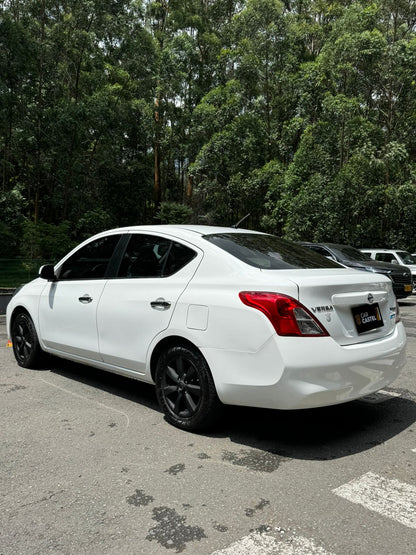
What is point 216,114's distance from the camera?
2831 centimetres

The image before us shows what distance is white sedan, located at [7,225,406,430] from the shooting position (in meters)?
3.37

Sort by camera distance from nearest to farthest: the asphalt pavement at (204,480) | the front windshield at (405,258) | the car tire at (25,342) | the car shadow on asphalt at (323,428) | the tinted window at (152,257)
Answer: the asphalt pavement at (204,480)
the car shadow on asphalt at (323,428)
the tinted window at (152,257)
the car tire at (25,342)
the front windshield at (405,258)

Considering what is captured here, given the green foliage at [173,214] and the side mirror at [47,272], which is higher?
the green foliage at [173,214]

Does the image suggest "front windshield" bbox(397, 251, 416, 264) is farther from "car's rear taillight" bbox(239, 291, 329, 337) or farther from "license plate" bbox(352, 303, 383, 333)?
"car's rear taillight" bbox(239, 291, 329, 337)

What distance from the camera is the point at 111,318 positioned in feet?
14.8

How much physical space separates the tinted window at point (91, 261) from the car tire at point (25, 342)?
2.63ft

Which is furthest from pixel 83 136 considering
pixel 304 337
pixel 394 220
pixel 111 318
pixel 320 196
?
pixel 304 337

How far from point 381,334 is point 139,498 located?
220 cm

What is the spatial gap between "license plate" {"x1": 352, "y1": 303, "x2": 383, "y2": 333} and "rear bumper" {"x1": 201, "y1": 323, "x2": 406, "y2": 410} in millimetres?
137

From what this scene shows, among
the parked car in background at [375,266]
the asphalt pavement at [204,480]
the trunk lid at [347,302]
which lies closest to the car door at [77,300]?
the asphalt pavement at [204,480]

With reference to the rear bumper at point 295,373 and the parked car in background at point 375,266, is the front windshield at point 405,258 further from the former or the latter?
the rear bumper at point 295,373

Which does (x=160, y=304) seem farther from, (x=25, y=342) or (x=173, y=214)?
(x=173, y=214)

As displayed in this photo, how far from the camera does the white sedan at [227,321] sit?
3.37 meters

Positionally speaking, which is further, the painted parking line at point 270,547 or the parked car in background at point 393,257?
the parked car in background at point 393,257
